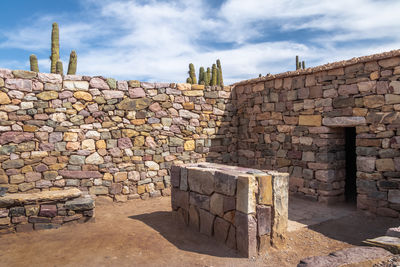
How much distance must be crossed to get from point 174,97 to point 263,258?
188 inches

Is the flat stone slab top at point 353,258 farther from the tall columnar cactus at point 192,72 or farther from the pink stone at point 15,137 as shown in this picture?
the tall columnar cactus at point 192,72

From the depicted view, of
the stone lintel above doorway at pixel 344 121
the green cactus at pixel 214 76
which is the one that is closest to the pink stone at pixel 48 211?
the stone lintel above doorway at pixel 344 121

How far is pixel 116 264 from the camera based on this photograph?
11.8 ft

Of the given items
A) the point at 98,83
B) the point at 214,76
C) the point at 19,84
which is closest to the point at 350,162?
the point at 214,76

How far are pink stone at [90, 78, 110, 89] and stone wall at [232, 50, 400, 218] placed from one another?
144 inches

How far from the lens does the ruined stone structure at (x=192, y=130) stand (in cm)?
562

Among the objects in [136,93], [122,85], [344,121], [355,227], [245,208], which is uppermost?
[122,85]

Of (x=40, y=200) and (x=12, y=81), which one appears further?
(x=12, y=81)

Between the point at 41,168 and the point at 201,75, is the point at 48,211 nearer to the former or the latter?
the point at 41,168

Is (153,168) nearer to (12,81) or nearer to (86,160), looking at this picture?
(86,160)

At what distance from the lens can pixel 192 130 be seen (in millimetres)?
7844

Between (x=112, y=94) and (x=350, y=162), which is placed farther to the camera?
(x=350, y=162)

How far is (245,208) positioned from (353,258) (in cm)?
126

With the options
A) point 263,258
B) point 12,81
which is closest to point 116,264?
point 263,258
